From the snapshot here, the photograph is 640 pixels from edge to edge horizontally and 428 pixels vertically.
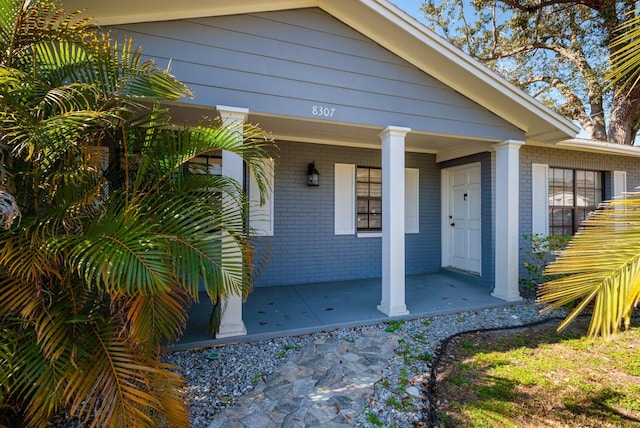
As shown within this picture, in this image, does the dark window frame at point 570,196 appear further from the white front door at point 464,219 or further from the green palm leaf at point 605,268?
the green palm leaf at point 605,268

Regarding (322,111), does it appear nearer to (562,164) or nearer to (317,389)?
(317,389)

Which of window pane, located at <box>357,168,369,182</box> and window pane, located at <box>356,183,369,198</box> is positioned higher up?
window pane, located at <box>357,168,369,182</box>

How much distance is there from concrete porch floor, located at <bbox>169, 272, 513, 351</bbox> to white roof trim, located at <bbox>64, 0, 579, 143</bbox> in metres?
2.80

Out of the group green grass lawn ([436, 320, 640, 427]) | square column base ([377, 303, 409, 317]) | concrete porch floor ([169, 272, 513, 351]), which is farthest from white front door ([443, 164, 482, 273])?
square column base ([377, 303, 409, 317])

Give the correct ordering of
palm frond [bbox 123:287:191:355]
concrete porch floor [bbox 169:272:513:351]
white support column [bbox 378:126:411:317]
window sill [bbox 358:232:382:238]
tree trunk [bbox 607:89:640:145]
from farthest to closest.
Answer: tree trunk [bbox 607:89:640:145]
window sill [bbox 358:232:382:238]
white support column [bbox 378:126:411:317]
concrete porch floor [bbox 169:272:513:351]
palm frond [bbox 123:287:191:355]

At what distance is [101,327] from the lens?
68.5 inches

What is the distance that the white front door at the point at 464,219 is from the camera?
585 cm

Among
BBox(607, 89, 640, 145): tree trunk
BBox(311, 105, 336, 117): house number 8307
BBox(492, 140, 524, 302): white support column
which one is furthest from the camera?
BBox(607, 89, 640, 145): tree trunk

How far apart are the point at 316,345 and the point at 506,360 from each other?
1900 millimetres

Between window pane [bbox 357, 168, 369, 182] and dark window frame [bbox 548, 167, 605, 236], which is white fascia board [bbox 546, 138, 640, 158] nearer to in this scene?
dark window frame [bbox 548, 167, 605, 236]

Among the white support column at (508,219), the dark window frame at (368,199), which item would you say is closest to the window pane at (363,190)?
the dark window frame at (368,199)

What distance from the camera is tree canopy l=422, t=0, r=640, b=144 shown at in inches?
366

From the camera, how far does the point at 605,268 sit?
Answer: 1.65 metres

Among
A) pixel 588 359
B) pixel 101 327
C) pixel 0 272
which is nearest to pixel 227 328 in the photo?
pixel 101 327
